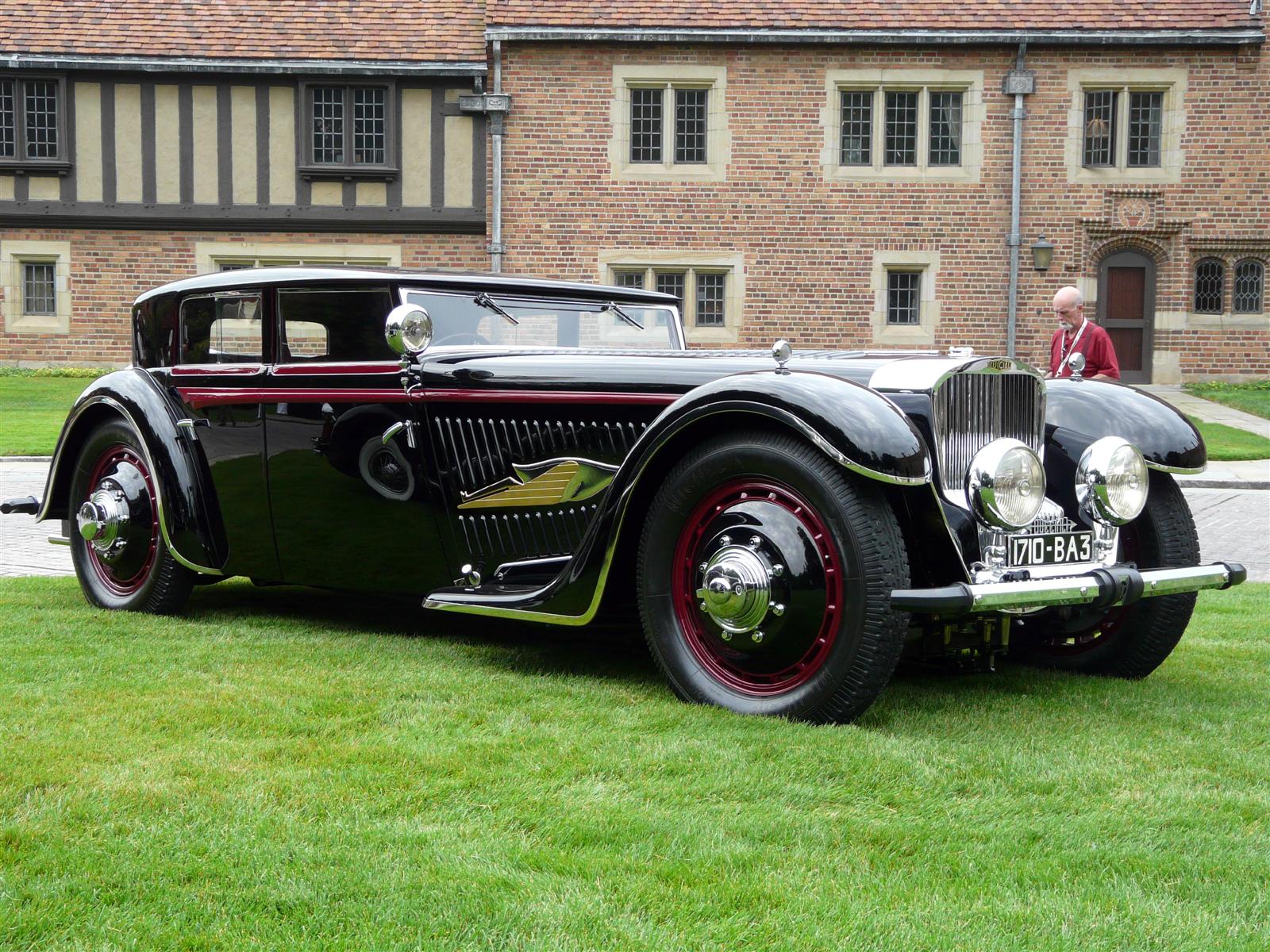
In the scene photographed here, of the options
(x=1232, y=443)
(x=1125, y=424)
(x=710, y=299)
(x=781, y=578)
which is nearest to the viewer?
(x=781, y=578)

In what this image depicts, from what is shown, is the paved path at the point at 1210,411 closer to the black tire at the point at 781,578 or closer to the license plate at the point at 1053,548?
the license plate at the point at 1053,548

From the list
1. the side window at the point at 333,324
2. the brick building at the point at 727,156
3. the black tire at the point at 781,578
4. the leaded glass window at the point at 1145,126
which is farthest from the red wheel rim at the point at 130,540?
the leaded glass window at the point at 1145,126

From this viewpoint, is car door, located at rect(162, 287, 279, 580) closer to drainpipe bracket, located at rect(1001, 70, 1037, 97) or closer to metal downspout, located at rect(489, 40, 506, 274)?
metal downspout, located at rect(489, 40, 506, 274)

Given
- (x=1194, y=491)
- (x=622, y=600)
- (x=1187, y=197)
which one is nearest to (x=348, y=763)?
(x=622, y=600)

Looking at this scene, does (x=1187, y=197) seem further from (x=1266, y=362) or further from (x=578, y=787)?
(x=578, y=787)

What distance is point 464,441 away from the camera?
16.3ft

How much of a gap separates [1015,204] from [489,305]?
18.3 m

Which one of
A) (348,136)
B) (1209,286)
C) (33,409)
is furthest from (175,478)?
(1209,286)

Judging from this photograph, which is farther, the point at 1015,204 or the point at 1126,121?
the point at 1126,121

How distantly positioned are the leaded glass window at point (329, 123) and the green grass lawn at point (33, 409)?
549 centimetres

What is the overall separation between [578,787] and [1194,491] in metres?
11.3

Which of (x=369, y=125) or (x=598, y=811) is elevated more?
(x=369, y=125)

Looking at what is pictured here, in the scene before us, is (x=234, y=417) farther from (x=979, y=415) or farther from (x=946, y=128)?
(x=946, y=128)

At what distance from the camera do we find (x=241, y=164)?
73.7 feet
